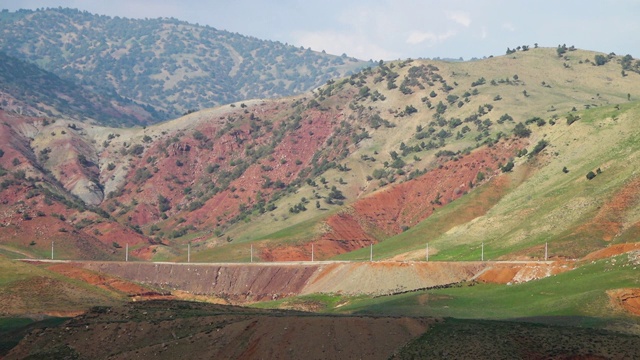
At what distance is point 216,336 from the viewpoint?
183ft

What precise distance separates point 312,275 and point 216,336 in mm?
57123

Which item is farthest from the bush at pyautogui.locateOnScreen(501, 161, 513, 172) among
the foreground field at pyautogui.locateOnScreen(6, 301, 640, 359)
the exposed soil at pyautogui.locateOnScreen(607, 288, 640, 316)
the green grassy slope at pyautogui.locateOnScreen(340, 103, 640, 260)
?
the foreground field at pyautogui.locateOnScreen(6, 301, 640, 359)

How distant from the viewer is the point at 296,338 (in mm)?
52281

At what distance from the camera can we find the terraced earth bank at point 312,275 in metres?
90.7

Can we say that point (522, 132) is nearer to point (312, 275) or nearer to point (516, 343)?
point (312, 275)

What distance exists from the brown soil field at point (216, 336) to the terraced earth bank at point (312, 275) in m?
32.1

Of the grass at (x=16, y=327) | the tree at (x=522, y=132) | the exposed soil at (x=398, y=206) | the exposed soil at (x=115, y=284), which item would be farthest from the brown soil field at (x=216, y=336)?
the tree at (x=522, y=132)

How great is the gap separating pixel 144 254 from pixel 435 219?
53424mm

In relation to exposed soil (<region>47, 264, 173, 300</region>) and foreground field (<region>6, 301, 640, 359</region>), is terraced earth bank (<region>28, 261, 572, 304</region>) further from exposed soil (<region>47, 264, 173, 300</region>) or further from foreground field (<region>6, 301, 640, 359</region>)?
foreground field (<region>6, 301, 640, 359</region>)

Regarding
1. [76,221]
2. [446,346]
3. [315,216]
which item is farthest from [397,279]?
[76,221]

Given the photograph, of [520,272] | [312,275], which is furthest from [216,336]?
[312,275]

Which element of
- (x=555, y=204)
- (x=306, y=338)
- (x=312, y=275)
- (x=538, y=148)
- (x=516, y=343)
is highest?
(x=538, y=148)

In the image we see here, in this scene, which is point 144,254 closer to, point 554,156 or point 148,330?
point 554,156

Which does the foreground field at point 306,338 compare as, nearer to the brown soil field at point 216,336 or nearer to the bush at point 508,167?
the brown soil field at point 216,336
